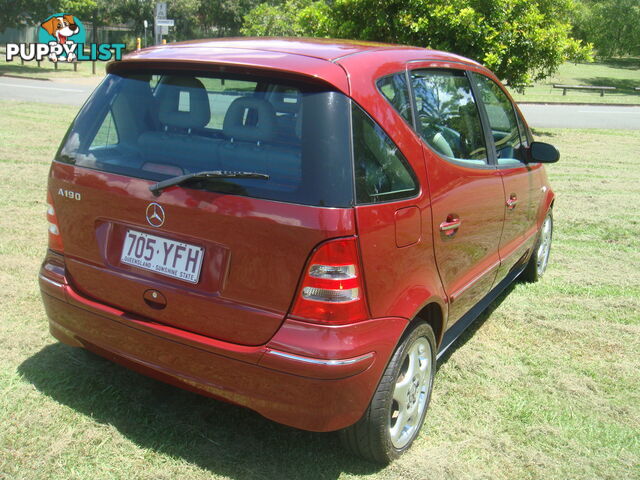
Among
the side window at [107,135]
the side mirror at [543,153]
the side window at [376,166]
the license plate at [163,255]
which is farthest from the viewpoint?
the side mirror at [543,153]

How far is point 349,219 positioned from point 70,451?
1630mm

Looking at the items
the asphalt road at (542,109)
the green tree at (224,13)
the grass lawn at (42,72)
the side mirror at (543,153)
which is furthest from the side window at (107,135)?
the green tree at (224,13)

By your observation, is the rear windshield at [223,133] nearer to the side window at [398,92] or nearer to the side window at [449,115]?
the side window at [398,92]

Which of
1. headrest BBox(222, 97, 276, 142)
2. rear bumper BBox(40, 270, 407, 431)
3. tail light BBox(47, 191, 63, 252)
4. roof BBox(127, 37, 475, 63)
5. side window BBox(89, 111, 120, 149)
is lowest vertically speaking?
rear bumper BBox(40, 270, 407, 431)

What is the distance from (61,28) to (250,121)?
32.2 meters

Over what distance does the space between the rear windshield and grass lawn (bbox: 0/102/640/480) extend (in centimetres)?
121

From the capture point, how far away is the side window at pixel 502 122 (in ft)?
13.0

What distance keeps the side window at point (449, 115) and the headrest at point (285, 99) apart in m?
0.72

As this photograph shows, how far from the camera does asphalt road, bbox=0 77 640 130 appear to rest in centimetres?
1670

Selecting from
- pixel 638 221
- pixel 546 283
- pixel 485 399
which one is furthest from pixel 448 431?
pixel 638 221

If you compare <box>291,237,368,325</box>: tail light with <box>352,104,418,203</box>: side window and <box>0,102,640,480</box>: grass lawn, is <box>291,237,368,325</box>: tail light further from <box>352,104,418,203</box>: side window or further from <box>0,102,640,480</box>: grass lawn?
<box>0,102,640,480</box>: grass lawn

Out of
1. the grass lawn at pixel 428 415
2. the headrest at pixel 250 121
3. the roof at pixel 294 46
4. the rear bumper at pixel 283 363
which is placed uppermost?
the roof at pixel 294 46

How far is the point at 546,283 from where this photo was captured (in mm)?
5352

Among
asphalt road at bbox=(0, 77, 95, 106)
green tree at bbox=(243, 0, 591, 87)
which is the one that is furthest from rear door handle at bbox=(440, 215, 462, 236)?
asphalt road at bbox=(0, 77, 95, 106)
